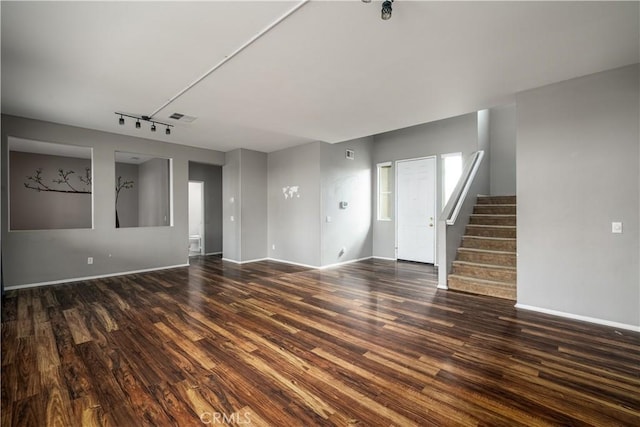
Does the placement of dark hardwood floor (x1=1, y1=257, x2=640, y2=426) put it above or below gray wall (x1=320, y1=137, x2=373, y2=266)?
below

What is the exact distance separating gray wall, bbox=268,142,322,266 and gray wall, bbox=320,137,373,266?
0.61 feet

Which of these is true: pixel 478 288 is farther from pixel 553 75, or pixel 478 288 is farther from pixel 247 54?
pixel 247 54

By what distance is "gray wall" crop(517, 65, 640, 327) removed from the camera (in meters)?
2.98

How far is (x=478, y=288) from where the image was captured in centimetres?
423

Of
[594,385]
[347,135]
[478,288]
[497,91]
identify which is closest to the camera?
[594,385]

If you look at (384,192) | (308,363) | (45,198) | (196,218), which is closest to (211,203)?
(196,218)

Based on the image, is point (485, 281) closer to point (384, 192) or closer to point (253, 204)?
point (384, 192)

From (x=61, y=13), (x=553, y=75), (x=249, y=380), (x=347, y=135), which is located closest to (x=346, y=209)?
(x=347, y=135)

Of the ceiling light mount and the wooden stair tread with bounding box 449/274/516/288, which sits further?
the wooden stair tread with bounding box 449/274/516/288

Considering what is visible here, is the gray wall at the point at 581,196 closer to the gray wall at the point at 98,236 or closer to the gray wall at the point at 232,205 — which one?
the gray wall at the point at 232,205

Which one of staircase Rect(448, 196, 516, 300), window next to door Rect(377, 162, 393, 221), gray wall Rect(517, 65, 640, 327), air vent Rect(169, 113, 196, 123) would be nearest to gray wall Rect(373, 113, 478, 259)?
window next to door Rect(377, 162, 393, 221)

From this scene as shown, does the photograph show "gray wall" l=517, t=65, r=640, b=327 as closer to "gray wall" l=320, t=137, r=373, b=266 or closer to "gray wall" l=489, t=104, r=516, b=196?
"gray wall" l=489, t=104, r=516, b=196

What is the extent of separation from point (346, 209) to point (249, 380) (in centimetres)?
489

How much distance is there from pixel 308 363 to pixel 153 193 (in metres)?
7.48
